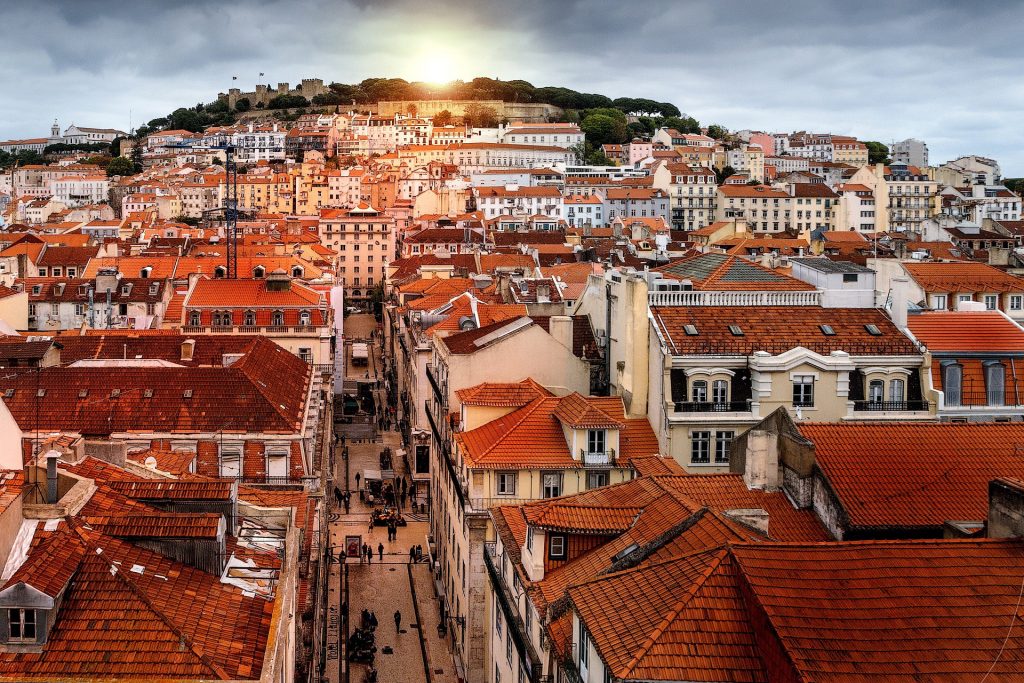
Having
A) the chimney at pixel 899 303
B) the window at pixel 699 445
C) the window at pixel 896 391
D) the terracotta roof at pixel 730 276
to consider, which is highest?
the terracotta roof at pixel 730 276

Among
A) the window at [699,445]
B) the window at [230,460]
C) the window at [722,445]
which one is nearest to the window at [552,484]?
the window at [699,445]

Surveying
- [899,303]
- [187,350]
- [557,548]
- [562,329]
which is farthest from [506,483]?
[187,350]

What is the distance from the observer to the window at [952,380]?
37062 millimetres

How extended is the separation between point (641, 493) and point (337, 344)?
2317 inches

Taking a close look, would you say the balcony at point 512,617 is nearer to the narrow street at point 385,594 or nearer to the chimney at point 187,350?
the narrow street at point 385,594

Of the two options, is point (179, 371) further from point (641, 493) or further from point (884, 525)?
point (884, 525)

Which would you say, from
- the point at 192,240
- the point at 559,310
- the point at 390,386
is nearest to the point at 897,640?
the point at 559,310

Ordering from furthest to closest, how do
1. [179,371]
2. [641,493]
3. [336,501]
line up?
[336,501] → [179,371] → [641,493]

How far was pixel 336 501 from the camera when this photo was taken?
5906 centimetres

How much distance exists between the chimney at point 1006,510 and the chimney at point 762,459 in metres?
5.85

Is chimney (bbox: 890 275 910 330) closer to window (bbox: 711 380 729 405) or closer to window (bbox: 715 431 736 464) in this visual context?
window (bbox: 711 380 729 405)

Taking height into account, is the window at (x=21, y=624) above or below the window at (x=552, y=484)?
above

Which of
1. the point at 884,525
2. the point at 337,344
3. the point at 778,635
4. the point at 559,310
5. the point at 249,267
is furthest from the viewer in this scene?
the point at 249,267

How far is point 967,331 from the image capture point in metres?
38.4
